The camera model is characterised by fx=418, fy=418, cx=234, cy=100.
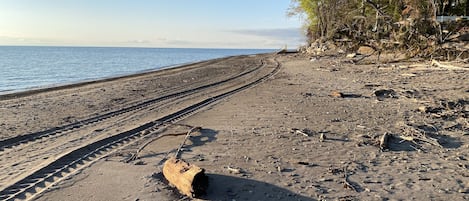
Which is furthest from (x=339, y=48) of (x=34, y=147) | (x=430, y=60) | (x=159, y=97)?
(x=34, y=147)

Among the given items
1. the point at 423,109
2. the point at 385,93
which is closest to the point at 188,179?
the point at 423,109

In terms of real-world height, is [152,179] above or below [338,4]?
below

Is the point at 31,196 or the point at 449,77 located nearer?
the point at 31,196

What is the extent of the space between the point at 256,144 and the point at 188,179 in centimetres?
240

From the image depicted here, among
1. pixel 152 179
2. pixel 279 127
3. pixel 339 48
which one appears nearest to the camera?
pixel 152 179

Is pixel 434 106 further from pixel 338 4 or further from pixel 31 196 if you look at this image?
pixel 338 4

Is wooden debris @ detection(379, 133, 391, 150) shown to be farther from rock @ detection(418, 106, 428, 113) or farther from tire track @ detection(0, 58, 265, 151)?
tire track @ detection(0, 58, 265, 151)

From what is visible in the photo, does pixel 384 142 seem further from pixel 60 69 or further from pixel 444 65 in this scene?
pixel 60 69

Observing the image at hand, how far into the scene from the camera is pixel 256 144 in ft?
23.2

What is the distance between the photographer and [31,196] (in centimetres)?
500

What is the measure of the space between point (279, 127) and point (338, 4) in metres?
36.3

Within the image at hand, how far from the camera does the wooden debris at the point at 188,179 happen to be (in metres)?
4.81

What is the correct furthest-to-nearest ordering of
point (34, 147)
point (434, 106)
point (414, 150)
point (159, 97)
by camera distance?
1. point (159, 97)
2. point (434, 106)
3. point (34, 147)
4. point (414, 150)

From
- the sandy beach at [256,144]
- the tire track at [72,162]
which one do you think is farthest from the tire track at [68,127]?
the tire track at [72,162]
